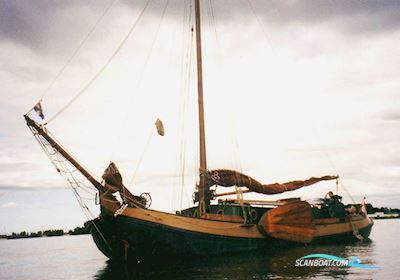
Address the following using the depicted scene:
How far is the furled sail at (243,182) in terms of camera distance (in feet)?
84.9

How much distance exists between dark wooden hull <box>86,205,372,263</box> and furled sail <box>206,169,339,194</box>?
12.7 ft

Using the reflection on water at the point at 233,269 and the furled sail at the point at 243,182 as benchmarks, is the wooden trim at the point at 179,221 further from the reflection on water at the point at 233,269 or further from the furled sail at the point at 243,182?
the furled sail at the point at 243,182

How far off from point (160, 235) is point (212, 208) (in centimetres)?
537

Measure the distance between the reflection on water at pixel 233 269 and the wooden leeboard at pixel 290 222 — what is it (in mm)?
1865

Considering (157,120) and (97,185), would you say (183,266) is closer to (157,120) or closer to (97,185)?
(97,185)

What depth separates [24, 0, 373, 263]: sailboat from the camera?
70.6ft

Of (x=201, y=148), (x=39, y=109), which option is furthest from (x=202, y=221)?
(x=39, y=109)

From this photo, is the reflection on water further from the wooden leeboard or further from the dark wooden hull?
the wooden leeboard

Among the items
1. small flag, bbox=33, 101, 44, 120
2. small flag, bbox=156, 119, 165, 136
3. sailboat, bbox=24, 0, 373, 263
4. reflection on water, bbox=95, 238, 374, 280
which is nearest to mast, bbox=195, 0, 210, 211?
sailboat, bbox=24, 0, 373, 263

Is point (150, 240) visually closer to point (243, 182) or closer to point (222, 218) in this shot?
point (222, 218)

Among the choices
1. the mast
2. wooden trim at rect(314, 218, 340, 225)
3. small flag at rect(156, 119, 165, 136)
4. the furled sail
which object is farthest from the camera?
wooden trim at rect(314, 218, 340, 225)

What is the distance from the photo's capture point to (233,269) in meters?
19.8

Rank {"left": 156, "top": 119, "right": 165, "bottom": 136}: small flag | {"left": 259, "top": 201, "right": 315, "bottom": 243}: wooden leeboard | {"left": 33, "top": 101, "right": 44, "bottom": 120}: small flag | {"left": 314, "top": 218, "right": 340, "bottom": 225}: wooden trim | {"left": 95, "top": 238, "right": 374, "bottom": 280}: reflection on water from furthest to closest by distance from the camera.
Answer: {"left": 314, "top": 218, "right": 340, "bottom": 225}: wooden trim
{"left": 259, "top": 201, "right": 315, "bottom": 243}: wooden leeboard
{"left": 156, "top": 119, "right": 165, "bottom": 136}: small flag
{"left": 33, "top": 101, "right": 44, "bottom": 120}: small flag
{"left": 95, "top": 238, "right": 374, "bottom": 280}: reflection on water

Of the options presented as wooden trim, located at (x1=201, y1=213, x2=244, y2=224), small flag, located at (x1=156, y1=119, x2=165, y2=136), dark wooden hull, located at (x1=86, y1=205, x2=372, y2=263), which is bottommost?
dark wooden hull, located at (x1=86, y1=205, x2=372, y2=263)
